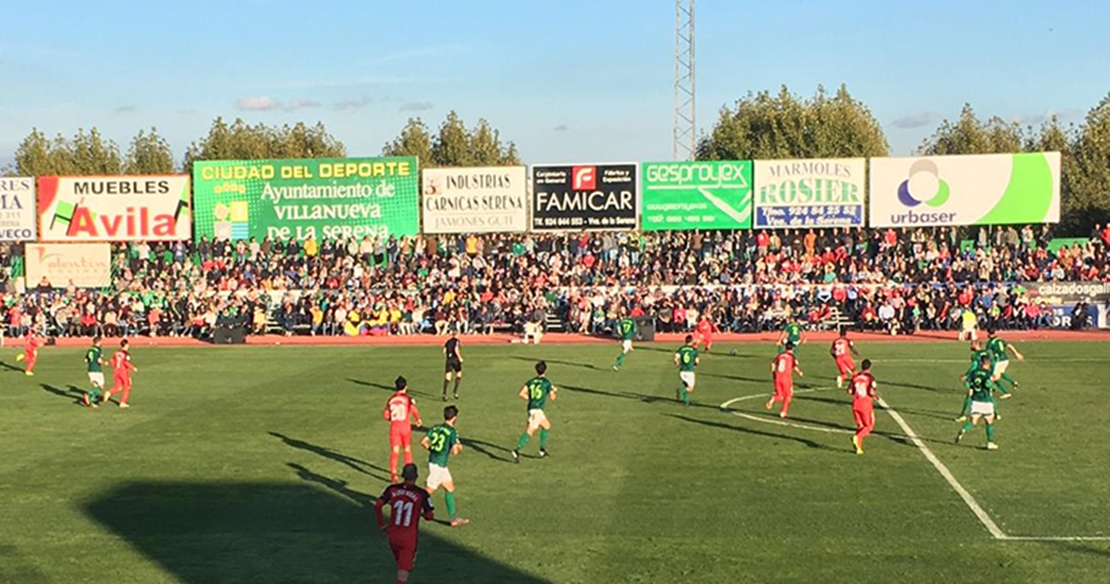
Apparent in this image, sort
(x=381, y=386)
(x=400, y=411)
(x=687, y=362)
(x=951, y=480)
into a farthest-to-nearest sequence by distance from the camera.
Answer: (x=381, y=386) → (x=687, y=362) → (x=400, y=411) → (x=951, y=480)

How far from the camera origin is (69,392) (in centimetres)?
3103

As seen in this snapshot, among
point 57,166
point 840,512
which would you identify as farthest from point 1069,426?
point 57,166

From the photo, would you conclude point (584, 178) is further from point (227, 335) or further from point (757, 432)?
point (757, 432)

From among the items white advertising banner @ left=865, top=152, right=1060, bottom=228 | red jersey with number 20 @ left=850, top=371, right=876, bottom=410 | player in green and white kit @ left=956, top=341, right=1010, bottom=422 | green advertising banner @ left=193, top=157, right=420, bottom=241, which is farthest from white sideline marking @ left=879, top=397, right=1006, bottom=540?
green advertising banner @ left=193, top=157, right=420, bottom=241

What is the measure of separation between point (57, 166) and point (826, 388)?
266 ft

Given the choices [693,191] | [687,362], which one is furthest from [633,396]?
[693,191]

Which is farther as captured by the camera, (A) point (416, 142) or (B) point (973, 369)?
(A) point (416, 142)

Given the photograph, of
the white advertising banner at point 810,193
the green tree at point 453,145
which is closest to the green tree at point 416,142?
the green tree at point 453,145

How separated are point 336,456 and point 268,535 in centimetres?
565

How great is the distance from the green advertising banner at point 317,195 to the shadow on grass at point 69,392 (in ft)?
72.4

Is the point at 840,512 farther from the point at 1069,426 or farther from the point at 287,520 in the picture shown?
the point at 1069,426

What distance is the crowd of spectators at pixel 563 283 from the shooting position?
159ft

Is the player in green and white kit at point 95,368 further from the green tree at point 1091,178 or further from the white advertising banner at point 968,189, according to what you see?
the green tree at point 1091,178

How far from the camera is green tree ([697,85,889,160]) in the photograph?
→ 267ft
